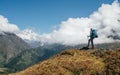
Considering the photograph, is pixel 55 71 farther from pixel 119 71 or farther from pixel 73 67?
pixel 119 71

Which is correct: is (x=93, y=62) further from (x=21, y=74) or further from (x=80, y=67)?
(x=21, y=74)

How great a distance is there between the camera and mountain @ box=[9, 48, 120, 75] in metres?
81.6

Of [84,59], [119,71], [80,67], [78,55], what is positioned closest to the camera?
[119,71]

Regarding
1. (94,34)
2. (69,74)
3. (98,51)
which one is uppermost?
(94,34)

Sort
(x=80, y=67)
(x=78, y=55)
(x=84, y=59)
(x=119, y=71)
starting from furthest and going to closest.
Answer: (x=78, y=55), (x=84, y=59), (x=80, y=67), (x=119, y=71)

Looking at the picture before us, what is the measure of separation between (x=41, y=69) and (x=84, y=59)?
15.2 meters

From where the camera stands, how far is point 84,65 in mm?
84812

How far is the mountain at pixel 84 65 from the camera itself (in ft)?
268

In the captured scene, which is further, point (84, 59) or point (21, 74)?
point (84, 59)

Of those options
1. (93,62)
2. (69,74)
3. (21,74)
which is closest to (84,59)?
(93,62)

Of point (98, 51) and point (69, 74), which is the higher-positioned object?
point (98, 51)

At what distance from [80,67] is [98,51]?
1489 cm

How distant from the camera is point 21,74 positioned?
84.4 meters

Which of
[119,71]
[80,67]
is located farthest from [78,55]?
[119,71]
